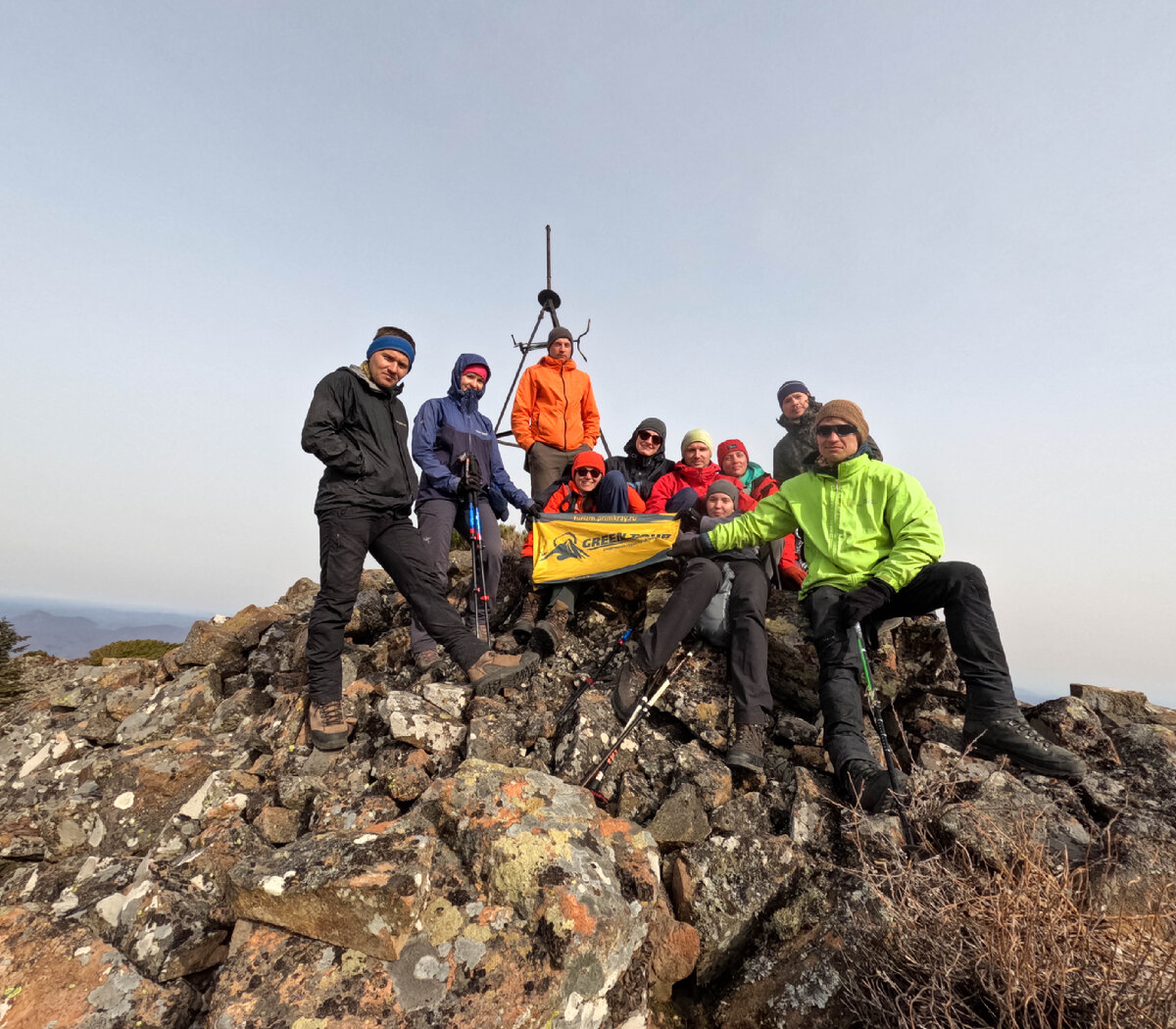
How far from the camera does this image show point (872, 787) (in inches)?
147

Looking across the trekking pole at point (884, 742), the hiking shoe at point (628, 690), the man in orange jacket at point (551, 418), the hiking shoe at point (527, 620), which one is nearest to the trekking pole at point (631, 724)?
the hiking shoe at point (628, 690)

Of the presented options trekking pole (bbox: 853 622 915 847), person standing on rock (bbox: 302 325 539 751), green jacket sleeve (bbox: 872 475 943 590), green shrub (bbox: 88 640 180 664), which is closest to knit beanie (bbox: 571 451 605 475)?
person standing on rock (bbox: 302 325 539 751)

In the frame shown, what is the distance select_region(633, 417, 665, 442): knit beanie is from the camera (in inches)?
349

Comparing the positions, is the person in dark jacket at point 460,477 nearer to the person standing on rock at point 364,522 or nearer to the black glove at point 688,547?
the person standing on rock at point 364,522

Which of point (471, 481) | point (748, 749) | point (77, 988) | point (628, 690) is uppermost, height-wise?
point (471, 481)

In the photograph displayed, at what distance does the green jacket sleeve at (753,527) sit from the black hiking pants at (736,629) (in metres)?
0.22

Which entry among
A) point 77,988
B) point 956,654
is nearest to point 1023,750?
point 956,654

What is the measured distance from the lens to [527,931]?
2.66 meters

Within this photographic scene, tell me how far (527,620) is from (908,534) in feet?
13.4

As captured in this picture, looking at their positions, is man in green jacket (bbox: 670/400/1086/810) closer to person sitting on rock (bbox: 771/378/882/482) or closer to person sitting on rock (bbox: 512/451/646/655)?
person sitting on rock (bbox: 512/451/646/655)

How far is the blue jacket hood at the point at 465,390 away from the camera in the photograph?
7367mm

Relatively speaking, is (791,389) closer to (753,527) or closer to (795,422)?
(795,422)

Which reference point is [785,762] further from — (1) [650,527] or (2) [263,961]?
(2) [263,961]

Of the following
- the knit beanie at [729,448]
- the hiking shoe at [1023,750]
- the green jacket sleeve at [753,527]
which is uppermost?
the knit beanie at [729,448]
